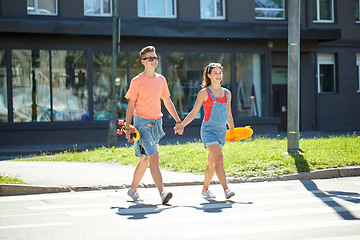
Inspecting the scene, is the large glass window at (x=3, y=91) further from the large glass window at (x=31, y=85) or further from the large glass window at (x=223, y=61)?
the large glass window at (x=223, y=61)

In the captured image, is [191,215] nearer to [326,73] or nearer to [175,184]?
[175,184]

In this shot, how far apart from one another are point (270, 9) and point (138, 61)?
6.28 meters

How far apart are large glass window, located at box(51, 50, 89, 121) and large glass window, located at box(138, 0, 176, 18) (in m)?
2.95

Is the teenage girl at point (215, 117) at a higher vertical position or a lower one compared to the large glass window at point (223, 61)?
lower

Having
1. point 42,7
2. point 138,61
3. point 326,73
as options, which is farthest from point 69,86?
point 326,73

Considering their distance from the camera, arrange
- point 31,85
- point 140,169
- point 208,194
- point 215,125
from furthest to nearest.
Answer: point 31,85 → point 208,194 → point 140,169 → point 215,125

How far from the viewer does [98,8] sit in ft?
74.5

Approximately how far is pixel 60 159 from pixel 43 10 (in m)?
9.49

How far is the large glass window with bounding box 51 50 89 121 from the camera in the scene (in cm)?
2186

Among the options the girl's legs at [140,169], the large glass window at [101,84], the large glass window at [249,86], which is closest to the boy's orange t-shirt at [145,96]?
the girl's legs at [140,169]

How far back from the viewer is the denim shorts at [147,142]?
7980 millimetres

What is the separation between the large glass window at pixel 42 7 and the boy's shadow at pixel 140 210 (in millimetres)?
15466

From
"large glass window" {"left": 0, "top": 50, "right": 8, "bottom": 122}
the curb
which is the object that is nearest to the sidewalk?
the curb

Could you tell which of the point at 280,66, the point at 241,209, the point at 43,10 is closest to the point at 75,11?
the point at 43,10
